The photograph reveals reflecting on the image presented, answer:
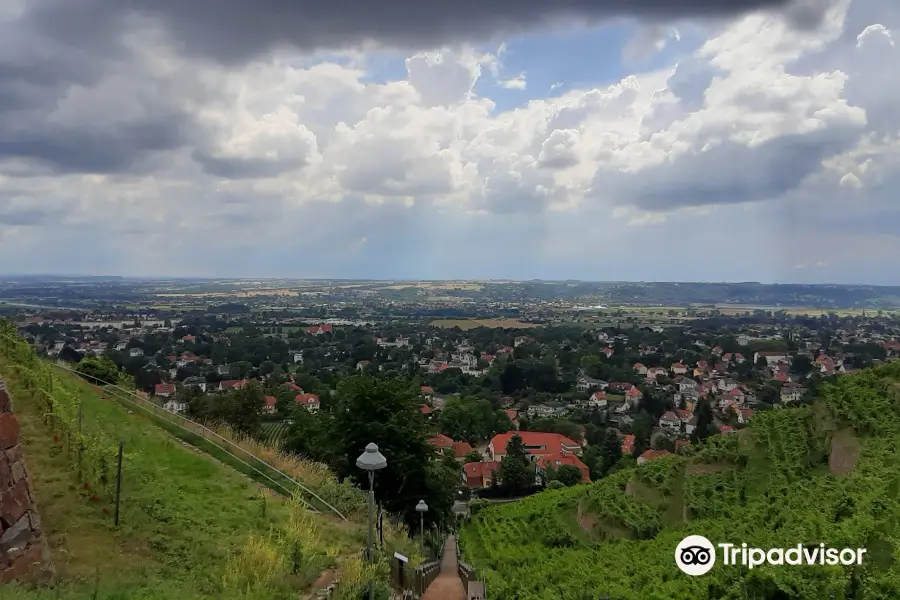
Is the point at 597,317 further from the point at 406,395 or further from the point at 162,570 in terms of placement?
the point at 162,570

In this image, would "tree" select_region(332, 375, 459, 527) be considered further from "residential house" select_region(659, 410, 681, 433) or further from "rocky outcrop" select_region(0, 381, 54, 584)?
"residential house" select_region(659, 410, 681, 433)

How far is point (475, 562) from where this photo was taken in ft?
53.0

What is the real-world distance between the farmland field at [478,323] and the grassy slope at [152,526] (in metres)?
100

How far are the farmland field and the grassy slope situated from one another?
3946 inches

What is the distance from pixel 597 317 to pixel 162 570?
13300 cm

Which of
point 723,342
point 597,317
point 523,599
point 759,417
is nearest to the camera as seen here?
point 523,599

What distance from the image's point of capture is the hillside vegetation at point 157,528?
5.08 meters

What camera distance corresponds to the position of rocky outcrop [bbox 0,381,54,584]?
178 inches

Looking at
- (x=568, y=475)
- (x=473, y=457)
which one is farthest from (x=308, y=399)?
(x=568, y=475)

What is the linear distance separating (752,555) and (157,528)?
721 cm

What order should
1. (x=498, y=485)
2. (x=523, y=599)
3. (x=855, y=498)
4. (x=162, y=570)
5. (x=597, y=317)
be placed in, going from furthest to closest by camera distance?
(x=597, y=317) → (x=498, y=485) → (x=523, y=599) → (x=855, y=498) → (x=162, y=570)

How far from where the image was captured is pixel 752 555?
727 cm

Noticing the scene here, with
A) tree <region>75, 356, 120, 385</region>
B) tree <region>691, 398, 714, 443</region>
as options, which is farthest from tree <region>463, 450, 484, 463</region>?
tree <region>75, 356, 120, 385</region>

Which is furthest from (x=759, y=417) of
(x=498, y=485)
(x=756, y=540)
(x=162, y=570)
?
(x=498, y=485)
